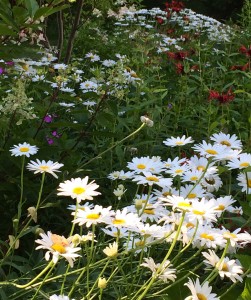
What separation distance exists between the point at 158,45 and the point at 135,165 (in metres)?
3.46

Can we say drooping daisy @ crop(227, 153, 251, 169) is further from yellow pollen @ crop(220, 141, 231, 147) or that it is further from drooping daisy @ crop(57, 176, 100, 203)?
drooping daisy @ crop(57, 176, 100, 203)

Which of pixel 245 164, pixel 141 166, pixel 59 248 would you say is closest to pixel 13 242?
pixel 59 248

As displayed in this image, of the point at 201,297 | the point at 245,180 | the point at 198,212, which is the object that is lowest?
the point at 245,180

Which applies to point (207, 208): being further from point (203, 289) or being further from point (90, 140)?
point (90, 140)

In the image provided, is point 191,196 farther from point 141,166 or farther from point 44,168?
point 44,168

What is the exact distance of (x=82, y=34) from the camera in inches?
241

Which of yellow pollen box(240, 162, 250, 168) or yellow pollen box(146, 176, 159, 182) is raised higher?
yellow pollen box(146, 176, 159, 182)

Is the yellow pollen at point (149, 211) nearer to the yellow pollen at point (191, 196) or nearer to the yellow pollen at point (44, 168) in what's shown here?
the yellow pollen at point (191, 196)

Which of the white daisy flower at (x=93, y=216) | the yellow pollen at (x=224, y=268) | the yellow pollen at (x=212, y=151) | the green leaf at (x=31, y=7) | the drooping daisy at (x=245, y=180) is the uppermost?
the green leaf at (x=31, y=7)

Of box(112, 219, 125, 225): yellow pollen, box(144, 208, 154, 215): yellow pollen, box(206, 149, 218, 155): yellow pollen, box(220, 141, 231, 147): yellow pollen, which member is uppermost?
box(112, 219, 125, 225): yellow pollen

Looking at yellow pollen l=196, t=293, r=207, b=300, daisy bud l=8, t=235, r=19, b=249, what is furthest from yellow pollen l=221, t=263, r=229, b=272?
daisy bud l=8, t=235, r=19, b=249

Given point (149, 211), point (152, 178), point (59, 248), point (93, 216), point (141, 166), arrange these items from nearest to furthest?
point (59, 248), point (93, 216), point (149, 211), point (152, 178), point (141, 166)

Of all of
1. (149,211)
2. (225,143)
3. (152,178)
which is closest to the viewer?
(149,211)

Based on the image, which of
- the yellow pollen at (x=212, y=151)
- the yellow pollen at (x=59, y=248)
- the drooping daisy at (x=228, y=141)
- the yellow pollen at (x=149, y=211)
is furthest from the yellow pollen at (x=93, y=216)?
the drooping daisy at (x=228, y=141)
